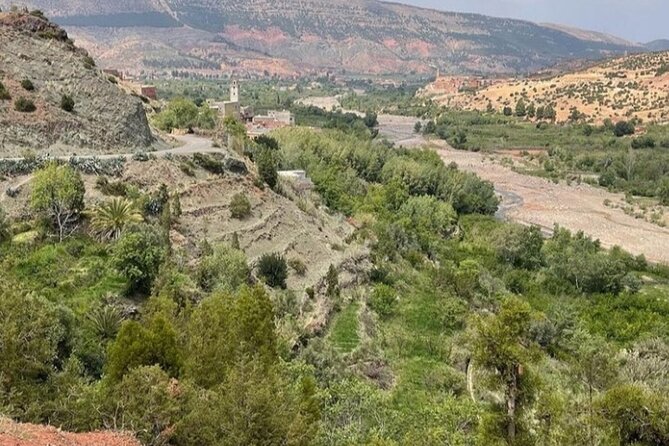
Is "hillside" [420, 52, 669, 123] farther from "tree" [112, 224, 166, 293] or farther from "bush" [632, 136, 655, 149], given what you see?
"tree" [112, 224, 166, 293]

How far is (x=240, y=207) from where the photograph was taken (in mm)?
38500

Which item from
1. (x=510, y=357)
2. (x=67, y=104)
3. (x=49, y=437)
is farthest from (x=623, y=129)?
(x=49, y=437)

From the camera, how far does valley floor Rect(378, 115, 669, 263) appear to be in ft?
219

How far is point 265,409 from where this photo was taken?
14.6 metres

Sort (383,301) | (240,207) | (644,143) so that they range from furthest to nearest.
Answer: (644,143) → (240,207) → (383,301)

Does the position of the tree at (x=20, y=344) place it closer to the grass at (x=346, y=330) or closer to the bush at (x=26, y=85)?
the grass at (x=346, y=330)

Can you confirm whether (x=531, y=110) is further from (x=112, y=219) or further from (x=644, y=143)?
(x=112, y=219)

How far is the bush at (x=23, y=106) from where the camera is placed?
39.2 metres

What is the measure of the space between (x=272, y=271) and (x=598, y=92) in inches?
4781

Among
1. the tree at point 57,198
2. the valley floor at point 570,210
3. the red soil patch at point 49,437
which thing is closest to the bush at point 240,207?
the tree at point 57,198

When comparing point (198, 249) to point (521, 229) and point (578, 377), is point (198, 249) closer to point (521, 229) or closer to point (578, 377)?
point (578, 377)

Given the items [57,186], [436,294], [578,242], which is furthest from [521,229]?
[57,186]

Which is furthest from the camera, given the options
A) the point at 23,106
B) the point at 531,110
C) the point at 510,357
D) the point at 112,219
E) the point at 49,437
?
the point at 531,110

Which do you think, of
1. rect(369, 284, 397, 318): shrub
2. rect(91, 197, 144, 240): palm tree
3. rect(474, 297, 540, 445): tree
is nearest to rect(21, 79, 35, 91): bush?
rect(91, 197, 144, 240): palm tree
